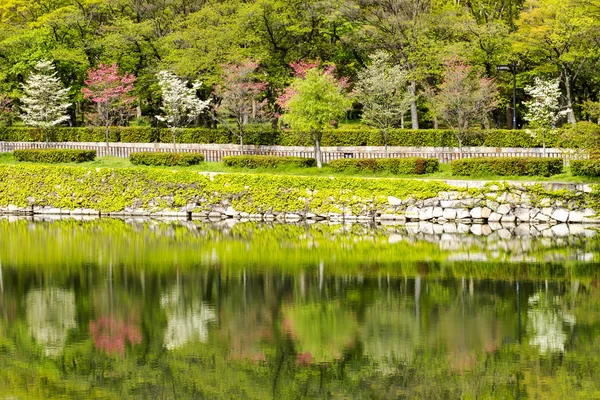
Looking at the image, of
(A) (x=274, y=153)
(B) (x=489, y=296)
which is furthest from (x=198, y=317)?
(A) (x=274, y=153)

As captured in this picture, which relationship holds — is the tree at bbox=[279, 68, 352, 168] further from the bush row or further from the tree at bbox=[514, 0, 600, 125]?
the tree at bbox=[514, 0, 600, 125]

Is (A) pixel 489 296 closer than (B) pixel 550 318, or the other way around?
(B) pixel 550 318

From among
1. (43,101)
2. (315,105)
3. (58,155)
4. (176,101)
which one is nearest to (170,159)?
(58,155)

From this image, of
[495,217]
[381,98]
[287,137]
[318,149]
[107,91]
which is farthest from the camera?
[107,91]

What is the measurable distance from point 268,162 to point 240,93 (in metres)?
6.47

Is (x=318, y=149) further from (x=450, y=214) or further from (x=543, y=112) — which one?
(x=543, y=112)

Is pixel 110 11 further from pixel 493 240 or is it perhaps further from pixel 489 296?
pixel 489 296

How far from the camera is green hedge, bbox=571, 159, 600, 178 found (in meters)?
36.9

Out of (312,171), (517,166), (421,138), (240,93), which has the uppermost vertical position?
(240,93)

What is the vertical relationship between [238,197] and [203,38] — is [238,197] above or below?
below

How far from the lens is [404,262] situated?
2669 centimetres

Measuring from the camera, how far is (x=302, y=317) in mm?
19547

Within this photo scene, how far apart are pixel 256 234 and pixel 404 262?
860 centimetres

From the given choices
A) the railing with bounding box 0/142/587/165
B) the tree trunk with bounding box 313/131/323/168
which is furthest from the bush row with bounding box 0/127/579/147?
the tree trunk with bounding box 313/131/323/168
